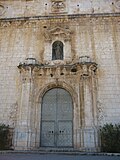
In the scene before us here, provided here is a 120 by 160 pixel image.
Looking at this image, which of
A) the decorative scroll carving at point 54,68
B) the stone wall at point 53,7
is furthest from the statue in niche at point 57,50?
the stone wall at point 53,7

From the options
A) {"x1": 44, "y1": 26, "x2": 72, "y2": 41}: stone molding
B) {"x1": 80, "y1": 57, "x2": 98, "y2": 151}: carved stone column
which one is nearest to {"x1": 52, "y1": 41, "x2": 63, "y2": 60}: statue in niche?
{"x1": 44, "y1": 26, "x2": 72, "y2": 41}: stone molding

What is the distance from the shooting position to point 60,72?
12023 millimetres

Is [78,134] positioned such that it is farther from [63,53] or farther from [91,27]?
[91,27]

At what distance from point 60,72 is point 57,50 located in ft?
5.07

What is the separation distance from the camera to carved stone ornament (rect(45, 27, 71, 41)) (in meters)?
13.1

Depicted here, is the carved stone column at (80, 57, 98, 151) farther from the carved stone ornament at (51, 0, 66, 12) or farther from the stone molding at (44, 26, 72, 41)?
the carved stone ornament at (51, 0, 66, 12)

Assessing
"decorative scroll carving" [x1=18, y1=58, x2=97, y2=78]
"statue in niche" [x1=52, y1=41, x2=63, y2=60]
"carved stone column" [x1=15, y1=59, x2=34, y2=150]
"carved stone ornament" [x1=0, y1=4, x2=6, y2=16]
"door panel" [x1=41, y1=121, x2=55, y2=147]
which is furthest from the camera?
"carved stone ornament" [x1=0, y1=4, x2=6, y2=16]

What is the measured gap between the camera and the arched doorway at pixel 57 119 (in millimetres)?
11086

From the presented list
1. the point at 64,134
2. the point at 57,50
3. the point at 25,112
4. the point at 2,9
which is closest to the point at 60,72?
the point at 57,50

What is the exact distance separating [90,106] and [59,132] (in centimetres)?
199

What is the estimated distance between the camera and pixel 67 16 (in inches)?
538

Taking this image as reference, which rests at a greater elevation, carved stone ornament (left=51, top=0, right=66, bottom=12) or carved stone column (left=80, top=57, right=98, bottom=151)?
carved stone ornament (left=51, top=0, right=66, bottom=12)

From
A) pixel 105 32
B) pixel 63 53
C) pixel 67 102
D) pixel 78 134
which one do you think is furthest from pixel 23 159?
pixel 105 32

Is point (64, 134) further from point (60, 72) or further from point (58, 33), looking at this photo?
point (58, 33)
